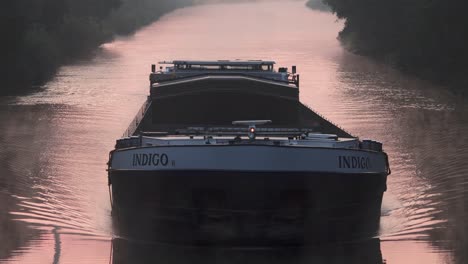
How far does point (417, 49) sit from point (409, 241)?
41731 mm

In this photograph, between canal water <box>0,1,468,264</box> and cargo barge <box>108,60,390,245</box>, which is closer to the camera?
cargo barge <box>108,60,390,245</box>

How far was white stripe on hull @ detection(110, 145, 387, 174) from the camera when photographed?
21031 millimetres

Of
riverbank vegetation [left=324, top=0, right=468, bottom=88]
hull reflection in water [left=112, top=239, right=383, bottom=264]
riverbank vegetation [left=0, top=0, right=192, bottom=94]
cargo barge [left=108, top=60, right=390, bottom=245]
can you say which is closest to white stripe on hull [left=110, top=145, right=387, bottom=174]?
cargo barge [left=108, top=60, right=390, bottom=245]

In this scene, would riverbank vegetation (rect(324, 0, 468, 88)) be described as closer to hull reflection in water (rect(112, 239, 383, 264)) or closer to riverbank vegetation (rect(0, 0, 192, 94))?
riverbank vegetation (rect(0, 0, 192, 94))

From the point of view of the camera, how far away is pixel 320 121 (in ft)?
96.8

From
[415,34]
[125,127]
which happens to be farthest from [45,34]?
[125,127]

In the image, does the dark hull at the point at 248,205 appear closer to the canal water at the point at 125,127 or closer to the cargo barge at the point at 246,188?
the cargo barge at the point at 246,188

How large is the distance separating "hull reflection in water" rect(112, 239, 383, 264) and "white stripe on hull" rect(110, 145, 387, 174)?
→ 1.54 metres

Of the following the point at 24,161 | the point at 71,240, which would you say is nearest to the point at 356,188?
the point at 71,240

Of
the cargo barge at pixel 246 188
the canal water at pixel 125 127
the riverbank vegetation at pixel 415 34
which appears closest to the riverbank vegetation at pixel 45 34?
the canal water at pixel 125 127

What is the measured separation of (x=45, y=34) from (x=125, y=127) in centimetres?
2795

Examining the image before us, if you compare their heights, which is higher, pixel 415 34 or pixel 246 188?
pixel 415 34

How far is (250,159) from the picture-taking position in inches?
827

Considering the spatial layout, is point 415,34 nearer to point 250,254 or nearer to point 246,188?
point 246,188
